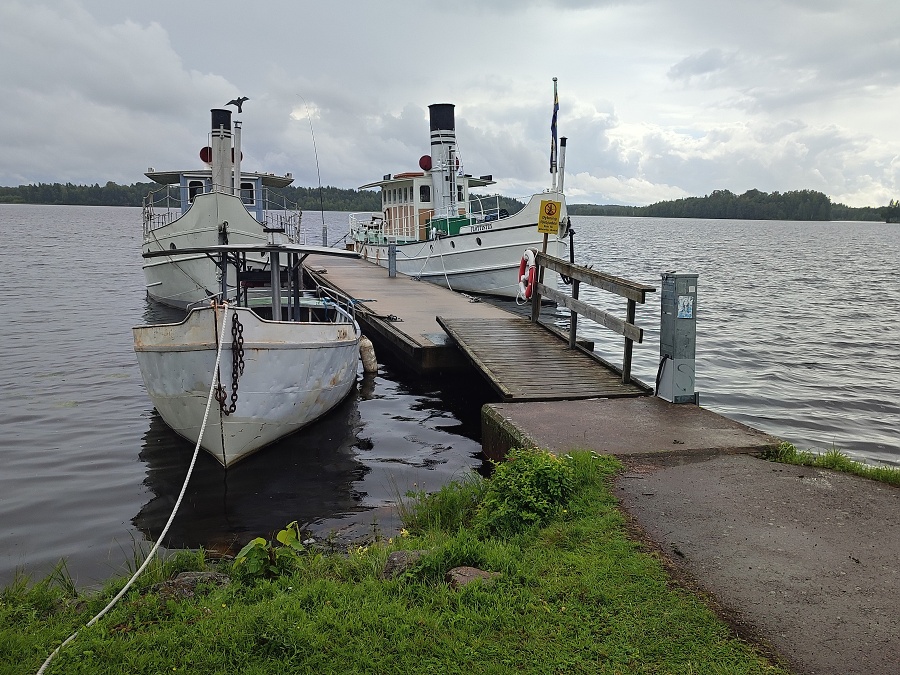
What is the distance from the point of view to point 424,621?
11.7 ft

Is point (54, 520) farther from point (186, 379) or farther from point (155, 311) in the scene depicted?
point (155, 311)

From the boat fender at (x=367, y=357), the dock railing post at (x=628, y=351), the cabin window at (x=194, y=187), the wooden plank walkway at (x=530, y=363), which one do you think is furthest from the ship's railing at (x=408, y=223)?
the dock railing post at (x=628, y=351)

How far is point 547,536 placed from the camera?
4523mm

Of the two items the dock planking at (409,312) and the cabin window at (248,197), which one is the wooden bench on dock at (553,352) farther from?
the cabin window at (248,197)

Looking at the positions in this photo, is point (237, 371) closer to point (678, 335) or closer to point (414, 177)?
point (678, 335)

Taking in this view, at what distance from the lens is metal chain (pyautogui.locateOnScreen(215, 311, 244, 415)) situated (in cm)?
769

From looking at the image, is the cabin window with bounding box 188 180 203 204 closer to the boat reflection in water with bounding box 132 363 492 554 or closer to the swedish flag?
the swedish flag

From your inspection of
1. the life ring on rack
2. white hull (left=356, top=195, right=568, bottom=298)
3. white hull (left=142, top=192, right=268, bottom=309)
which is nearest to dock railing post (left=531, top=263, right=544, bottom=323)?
the life ring on rack

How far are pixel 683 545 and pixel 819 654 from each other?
1.17 m

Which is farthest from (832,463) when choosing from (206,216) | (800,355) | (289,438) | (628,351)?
(206,216)

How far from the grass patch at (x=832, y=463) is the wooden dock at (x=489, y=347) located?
228cm

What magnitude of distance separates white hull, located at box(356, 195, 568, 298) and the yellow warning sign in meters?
9.45

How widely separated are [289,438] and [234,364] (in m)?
1.68

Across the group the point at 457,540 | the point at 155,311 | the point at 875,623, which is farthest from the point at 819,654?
the point at 155,311
